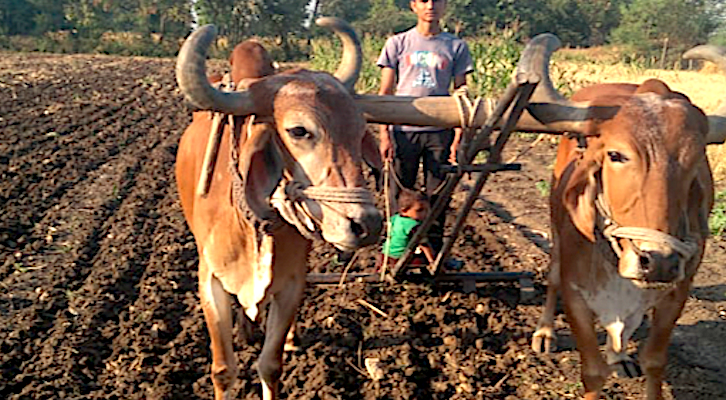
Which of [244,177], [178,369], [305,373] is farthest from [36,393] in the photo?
[244,177]

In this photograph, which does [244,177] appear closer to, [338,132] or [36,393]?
[338,132]

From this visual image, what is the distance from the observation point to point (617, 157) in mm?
3363

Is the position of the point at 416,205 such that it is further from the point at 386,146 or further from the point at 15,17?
the point at 15,17

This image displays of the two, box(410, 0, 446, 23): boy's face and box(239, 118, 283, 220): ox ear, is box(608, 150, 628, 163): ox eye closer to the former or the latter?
box(239, 118, 283, 220): ox ear

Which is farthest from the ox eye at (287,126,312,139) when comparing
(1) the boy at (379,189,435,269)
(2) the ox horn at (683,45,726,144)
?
(1) the boy at (379,189,435,269)

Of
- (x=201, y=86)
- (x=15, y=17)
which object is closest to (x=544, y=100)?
(x=201, y=86)

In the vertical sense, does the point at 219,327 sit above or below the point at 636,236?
below

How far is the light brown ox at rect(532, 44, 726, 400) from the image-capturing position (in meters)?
3.21

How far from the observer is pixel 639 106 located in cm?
340

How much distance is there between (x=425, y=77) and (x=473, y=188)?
5.86 feet

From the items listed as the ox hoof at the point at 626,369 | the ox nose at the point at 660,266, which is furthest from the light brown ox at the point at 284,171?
the ox hoof at the point at 626,369

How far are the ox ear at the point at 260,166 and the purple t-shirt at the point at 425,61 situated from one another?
2531mm

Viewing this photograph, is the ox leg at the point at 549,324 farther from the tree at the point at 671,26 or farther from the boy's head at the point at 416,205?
the tree at the point at 671,26

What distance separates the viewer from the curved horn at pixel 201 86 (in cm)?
316
